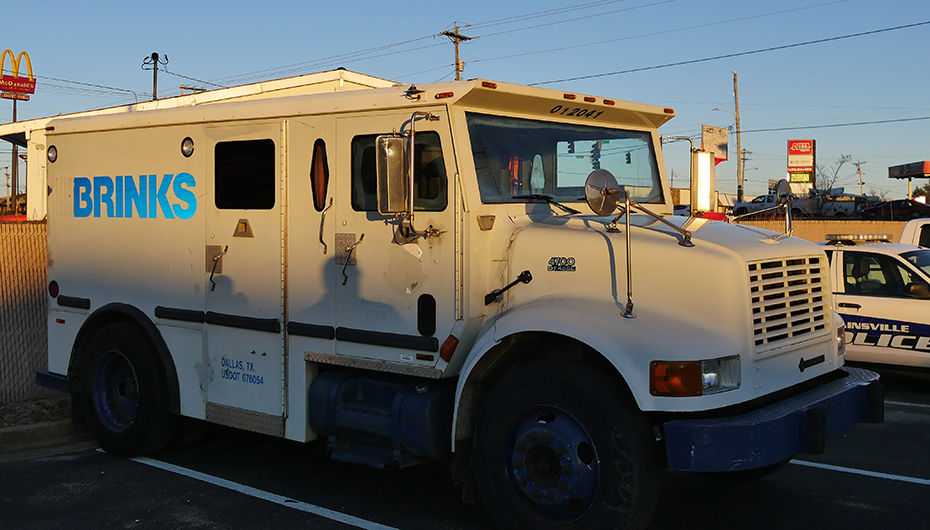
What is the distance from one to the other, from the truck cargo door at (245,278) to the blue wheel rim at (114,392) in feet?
3.18

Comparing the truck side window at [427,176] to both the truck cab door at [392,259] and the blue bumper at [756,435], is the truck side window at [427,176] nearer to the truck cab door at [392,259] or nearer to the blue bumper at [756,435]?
the truck cab door at [392,259]

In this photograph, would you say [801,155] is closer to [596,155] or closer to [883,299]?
[883,299]

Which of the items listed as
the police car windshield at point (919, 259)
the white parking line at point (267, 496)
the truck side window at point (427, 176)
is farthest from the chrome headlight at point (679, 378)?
the police car windshield at point (919, 259)

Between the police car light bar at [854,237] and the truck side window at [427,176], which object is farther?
the police car light bar at [854,237]

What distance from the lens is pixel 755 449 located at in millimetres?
4070

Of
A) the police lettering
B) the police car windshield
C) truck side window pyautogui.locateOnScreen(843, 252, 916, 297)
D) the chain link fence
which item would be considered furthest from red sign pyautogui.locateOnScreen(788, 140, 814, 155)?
the police lettering

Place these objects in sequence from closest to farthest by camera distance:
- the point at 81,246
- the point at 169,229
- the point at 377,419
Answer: the point at 377,419
the point at 169,229
the point at 81,246

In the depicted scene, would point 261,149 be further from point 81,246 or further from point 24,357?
point 24,357

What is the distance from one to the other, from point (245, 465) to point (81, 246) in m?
2.37

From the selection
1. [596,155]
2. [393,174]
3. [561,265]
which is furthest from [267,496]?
[596,155]

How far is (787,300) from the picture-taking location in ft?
15.0

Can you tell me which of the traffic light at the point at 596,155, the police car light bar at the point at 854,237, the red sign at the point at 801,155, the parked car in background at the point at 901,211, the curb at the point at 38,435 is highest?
the red sign at the point at 801,155

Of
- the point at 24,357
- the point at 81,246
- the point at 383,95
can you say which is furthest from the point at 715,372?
the point at 24,357

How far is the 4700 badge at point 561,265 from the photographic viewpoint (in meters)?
4.64
